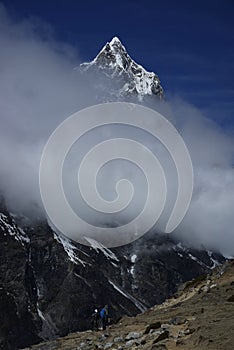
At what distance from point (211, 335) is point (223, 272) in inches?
1131

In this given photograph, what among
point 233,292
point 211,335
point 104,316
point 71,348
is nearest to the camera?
point 211,335

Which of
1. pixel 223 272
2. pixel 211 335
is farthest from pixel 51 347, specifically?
pixel 223 272

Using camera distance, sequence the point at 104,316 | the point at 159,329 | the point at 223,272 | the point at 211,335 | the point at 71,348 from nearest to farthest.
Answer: the point at 211,335
the point at 159,329
the point at 71,348
the point at 104,316
the point at 223,272

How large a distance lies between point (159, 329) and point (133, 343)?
2308 millimetres

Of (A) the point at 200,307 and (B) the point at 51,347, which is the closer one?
(A) the point at 200,307

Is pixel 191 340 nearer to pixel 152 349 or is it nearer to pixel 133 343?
pixel 152 349

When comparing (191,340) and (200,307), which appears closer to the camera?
(191,340)

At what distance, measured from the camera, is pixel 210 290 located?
158 ft

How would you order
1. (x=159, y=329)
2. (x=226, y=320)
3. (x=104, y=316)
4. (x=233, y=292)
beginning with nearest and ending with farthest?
(x=226, y=320) < (x=159, y=329) < (x=233, y=292) < (x=104, y=316)

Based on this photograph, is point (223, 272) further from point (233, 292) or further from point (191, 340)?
point (191, 340)

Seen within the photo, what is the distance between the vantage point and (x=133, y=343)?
34.1 meters

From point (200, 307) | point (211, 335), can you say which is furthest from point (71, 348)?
point (211, 335)

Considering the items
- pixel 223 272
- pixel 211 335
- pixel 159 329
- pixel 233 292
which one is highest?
pixel 223 272

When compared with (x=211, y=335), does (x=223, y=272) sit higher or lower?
higher
